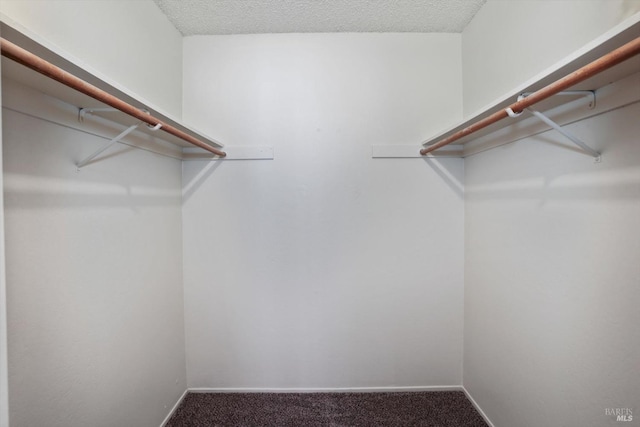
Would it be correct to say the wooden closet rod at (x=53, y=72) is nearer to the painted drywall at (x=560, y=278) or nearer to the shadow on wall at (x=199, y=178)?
the shadow on wall at (x=199, y=178)

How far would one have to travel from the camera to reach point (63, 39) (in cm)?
89

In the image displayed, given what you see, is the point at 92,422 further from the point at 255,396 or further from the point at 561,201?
the point at 561,201

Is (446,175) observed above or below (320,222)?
above

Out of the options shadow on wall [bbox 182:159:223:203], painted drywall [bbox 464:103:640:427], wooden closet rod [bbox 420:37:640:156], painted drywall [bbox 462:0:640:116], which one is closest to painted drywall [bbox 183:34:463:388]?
shadow on wall [bbox 182:159:223:203]

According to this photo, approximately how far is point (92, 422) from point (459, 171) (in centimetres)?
234

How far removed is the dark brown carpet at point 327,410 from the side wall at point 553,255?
22cm

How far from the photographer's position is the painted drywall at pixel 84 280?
769 millimetres

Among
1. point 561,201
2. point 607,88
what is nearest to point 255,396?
point 561,201

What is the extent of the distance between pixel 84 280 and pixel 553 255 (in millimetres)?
1961

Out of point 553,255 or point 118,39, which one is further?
point 118,39

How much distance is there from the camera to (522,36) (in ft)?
3.66

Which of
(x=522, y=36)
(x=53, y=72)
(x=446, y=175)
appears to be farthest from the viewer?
(x=446, y=175)

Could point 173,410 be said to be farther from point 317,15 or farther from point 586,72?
point 317,15

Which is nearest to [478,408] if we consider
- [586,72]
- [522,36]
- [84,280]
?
[586,72]
